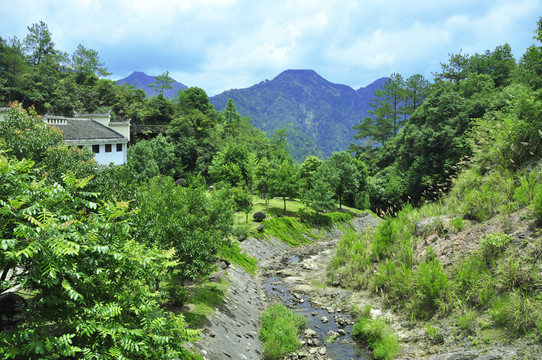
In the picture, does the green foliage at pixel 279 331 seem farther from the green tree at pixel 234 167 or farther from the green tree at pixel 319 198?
the green tree at pixel 319 198

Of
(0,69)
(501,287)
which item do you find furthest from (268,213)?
(0,69)

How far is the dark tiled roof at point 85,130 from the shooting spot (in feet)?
126

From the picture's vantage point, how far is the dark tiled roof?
126 feet

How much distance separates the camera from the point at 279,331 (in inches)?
604

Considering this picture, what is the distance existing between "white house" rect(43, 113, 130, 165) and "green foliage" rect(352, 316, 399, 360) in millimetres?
34864

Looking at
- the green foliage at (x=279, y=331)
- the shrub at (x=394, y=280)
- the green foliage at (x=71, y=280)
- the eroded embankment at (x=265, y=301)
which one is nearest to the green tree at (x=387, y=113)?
the eroded embankment at (x=265, y=301)

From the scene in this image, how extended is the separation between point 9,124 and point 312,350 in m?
16.1

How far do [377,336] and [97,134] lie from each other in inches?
1629

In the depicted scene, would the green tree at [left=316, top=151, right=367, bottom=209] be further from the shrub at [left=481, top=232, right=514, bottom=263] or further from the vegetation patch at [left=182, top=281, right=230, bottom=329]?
the shrub at [left=481, top=232, right=514, bottom=263]

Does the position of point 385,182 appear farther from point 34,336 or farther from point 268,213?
point 34,336

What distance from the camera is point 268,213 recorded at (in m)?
41.0

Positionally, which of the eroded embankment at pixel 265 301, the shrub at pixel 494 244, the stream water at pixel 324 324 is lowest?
the stream water at pixel 324 324

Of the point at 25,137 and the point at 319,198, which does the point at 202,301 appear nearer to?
the point at 25,137

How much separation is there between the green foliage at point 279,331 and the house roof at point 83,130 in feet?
109
